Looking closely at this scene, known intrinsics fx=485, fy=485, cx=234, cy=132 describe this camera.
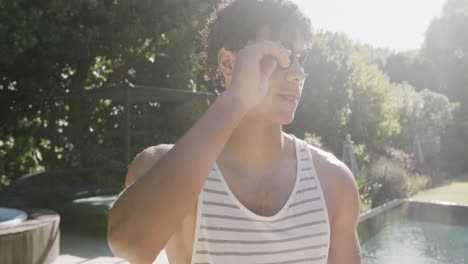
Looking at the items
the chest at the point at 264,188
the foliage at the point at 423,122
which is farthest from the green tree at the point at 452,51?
the chest at the point at 264,188

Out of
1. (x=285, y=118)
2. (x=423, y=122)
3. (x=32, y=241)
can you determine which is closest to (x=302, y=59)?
(x=285, y=118)

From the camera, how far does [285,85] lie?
138cm

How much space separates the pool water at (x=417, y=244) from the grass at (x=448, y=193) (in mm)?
2034

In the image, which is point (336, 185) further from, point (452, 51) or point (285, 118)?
point (452, 51)

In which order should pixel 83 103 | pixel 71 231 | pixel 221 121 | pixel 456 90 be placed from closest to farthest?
1. pixel 221 121
2. pixel 71 231
3. pixel 83 103
4. pixel 456 90

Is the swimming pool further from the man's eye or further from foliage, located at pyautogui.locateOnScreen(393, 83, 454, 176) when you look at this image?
foliage, located at pyautogui.locateOnScreen(393, 83, 454, 176)

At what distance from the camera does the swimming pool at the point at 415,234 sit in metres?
9.66

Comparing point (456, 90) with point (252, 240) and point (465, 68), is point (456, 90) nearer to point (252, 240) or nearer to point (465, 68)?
point (465, 68)

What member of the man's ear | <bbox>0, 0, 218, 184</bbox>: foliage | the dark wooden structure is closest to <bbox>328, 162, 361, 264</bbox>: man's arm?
the man's ear

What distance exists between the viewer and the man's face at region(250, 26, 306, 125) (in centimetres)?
137

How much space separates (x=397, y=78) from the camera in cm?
3881

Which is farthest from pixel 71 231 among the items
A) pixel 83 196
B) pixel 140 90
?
pixel 140 90

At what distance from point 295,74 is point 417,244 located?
34.4ft

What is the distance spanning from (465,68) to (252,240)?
119 ft
